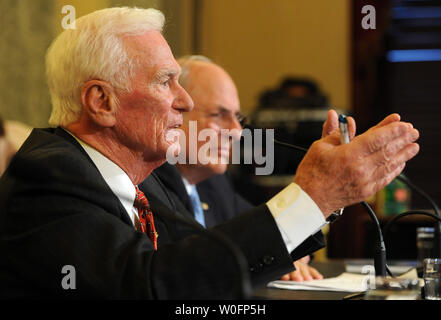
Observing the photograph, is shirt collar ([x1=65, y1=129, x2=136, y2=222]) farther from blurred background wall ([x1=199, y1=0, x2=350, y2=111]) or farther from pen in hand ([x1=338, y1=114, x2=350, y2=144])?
blurred background wall ([x1=199, y1=0, x2=350, y2=111])

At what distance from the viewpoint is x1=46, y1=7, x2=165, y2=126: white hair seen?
139 centimetres

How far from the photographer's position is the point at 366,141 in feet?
3.71

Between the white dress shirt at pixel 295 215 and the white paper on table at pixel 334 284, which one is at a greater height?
the white dress shirt at pixel 295 215

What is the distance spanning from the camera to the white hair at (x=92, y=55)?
1.39 meters

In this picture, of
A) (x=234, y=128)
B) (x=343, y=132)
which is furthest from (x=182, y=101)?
(x=234, y=128)

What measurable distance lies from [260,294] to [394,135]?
2.12ft

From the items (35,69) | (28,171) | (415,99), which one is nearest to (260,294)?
(28,171)

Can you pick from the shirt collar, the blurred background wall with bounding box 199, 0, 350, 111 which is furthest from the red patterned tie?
the blurred background wall with bounding box 199, 0, 350, 111

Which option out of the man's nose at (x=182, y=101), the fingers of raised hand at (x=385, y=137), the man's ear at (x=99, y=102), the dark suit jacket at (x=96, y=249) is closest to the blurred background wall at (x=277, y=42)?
the man's nose at (x=182, y=101)

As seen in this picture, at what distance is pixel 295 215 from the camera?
1.12 m

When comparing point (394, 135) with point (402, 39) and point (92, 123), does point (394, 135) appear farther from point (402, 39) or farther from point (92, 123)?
point (402, 39)

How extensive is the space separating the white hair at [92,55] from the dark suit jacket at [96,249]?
258 mm

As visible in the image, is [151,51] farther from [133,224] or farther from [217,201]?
[217,201]

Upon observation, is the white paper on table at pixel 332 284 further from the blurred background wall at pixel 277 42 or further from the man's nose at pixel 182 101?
the blurred background wall at pixel 277 42
